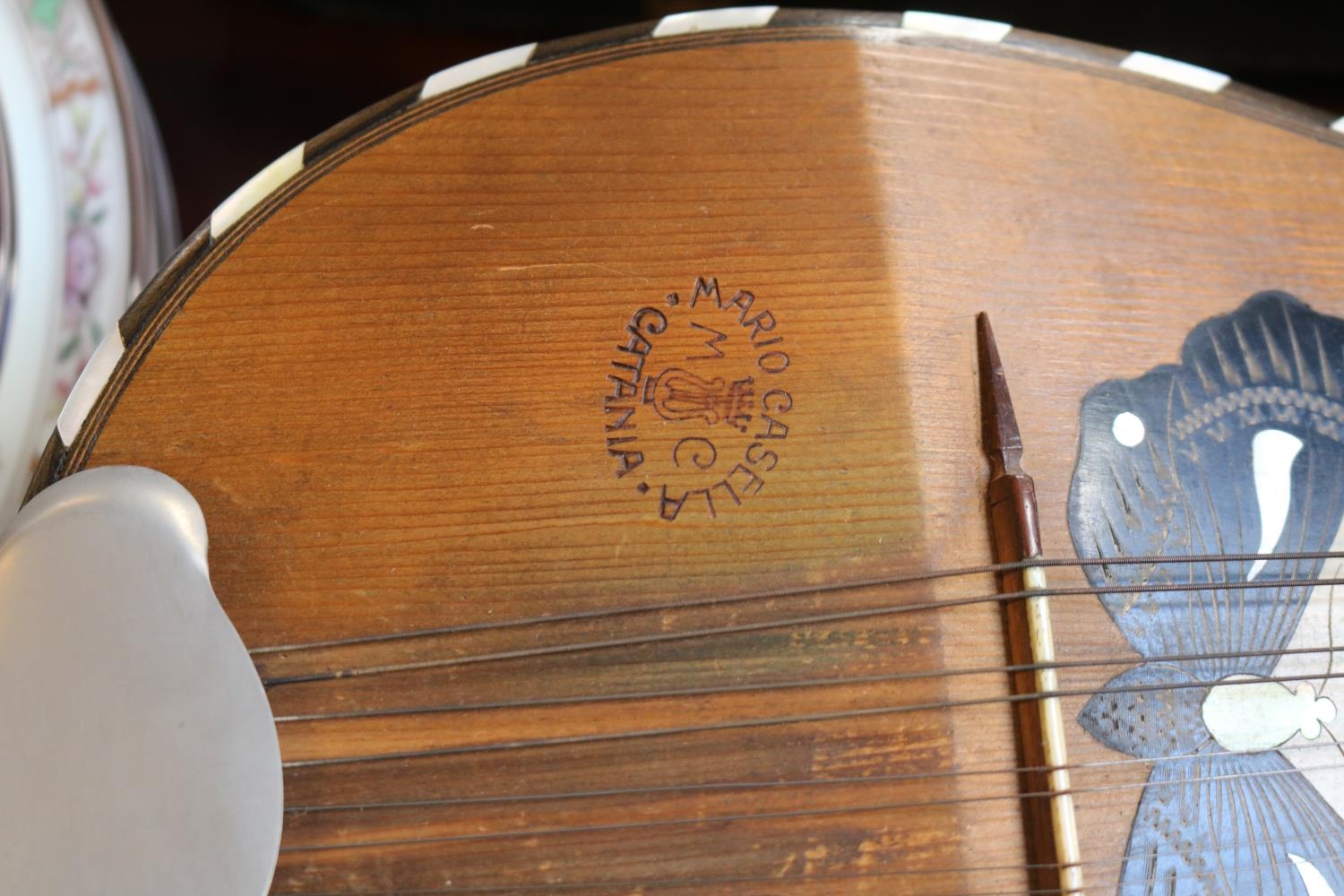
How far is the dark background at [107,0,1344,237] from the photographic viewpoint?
1.04m

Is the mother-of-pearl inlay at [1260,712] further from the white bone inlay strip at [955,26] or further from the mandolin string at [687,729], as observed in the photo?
the white bone inlay strip at [955,26]

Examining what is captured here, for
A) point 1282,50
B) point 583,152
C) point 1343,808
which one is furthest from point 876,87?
point 1282,50

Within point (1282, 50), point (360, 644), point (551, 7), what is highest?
point (551, 7)

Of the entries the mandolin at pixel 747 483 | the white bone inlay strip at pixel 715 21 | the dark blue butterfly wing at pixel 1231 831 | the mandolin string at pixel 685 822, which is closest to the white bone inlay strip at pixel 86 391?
the mandolin at pixel 747 483

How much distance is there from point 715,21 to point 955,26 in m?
0.15

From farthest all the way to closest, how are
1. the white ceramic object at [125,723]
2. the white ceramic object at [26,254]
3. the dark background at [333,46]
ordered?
the dark background at [333,46] < the white ceramic object at [26,254] < the white ceramic object at [125,723]

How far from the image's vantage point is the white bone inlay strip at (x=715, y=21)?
616 millimetres

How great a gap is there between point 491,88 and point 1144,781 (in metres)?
0.57

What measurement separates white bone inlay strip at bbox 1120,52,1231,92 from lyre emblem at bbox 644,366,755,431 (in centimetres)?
35

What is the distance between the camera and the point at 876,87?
2.05 ft

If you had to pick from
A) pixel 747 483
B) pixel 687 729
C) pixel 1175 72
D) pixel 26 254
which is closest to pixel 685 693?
pixel 687 729

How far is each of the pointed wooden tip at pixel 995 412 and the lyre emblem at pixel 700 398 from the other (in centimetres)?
14

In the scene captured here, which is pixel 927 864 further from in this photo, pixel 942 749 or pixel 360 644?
pixel 360 644

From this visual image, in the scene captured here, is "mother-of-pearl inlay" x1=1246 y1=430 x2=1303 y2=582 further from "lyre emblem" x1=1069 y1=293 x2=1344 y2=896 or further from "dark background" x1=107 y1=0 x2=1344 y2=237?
"dark background" x1=107 y1=0 x2=1344 y2=237
